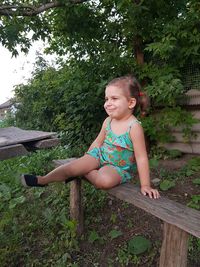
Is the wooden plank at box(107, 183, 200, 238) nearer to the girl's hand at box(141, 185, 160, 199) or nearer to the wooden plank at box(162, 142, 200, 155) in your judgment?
the girl's hand at box(141, 185, 160, 199)

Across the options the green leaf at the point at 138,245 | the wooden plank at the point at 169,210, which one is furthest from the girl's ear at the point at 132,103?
the green leaf at the point at 138,245

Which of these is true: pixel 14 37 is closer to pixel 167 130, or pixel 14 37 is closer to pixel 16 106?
pixel 167 130

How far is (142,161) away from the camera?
186 centimetres

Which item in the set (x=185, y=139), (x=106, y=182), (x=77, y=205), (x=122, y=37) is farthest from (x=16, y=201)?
(x=122, y=37)

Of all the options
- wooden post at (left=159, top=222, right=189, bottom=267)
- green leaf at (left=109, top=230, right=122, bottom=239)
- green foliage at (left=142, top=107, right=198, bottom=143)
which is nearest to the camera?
wooden post at (left=159, top=222, right=189, bottom=267)

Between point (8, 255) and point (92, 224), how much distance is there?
81 centimetres

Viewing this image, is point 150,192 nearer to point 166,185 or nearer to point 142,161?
point 142,161

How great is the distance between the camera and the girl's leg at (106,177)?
1.93 meters

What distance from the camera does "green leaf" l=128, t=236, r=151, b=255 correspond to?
7.61 feet

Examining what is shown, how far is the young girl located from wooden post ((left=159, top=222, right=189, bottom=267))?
1.15 ft

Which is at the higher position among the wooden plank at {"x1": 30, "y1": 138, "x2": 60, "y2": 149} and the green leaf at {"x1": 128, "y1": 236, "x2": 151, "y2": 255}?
the wooden plank at {"x1": 30, "y1": 138, "x2": 60, "y2": 149}

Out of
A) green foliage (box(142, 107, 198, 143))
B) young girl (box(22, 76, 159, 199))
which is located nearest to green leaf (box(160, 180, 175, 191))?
green foliage (box(142, 107, 198, 143))

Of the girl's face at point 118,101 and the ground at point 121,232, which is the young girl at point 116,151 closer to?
the girl's face at point 118,101

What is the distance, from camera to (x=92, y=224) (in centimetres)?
284
